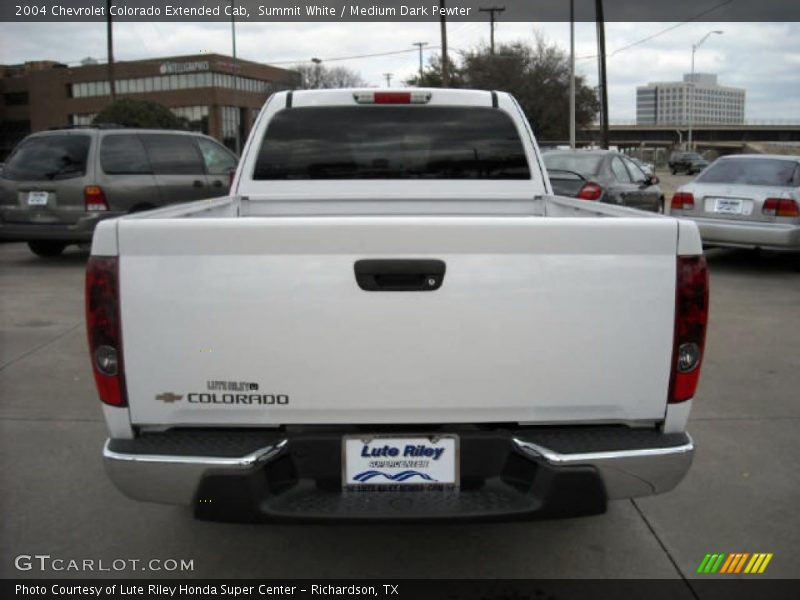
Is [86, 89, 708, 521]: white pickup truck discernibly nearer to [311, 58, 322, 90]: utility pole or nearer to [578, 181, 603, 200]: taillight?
[578, 181, 603, 200]: taillight

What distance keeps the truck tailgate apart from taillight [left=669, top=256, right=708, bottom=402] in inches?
1.9

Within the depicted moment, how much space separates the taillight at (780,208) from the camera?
924cm

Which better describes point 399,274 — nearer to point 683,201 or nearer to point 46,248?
point 683,201

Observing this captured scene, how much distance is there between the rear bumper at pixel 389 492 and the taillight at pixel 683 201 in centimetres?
831

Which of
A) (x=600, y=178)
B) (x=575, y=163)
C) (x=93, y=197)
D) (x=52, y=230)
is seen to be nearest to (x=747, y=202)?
(x=600, y=178)

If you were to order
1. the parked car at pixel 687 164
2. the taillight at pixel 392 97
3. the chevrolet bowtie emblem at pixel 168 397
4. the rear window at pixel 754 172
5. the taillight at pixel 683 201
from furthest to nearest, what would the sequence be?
1. the parked car at pixel 687 164
2. the taillight at pixel 683 201
3. the rear window at pixel 754 172
4. the taillight at pixel 392 97
5. the chevrolet bowtie emblem at pixel 168 397

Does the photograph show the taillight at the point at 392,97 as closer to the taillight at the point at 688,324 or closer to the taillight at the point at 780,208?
the taillight at the point at 688,324

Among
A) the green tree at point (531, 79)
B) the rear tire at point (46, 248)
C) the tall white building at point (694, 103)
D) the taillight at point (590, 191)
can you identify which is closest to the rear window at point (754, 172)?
the taillight at point (590, 191)

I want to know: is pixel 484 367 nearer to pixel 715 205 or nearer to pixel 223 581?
pixel 223 581

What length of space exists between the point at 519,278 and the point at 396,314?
411 mm

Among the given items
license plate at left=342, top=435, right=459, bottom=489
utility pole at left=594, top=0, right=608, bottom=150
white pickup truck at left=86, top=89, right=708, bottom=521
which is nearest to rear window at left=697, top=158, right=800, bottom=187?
white pickup truck at left=86, top=89, right=708, bottom=521

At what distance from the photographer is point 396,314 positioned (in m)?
2.40

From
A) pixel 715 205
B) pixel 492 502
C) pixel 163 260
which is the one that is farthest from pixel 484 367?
pixel 715 205

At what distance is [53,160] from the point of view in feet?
33.8
